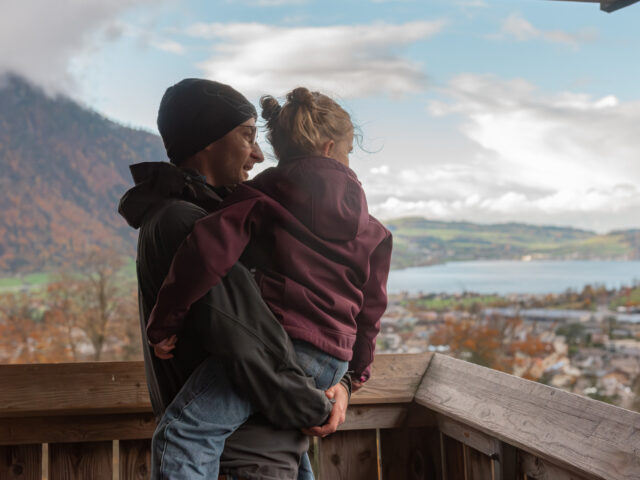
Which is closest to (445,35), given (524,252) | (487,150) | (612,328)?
(487,150)

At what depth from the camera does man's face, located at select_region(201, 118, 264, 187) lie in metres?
1.38

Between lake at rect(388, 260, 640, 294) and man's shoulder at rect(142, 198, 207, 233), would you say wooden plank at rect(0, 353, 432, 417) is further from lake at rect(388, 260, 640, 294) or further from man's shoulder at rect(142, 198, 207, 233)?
lake at rect(388, 260, 640, 294)

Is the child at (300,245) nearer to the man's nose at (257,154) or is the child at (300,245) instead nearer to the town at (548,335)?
the man's nose at (257,154)

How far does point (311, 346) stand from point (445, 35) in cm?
1245

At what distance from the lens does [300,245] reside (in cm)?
120

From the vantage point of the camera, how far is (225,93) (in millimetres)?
1384

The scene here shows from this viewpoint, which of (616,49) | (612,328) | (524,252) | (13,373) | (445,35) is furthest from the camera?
(616,49)

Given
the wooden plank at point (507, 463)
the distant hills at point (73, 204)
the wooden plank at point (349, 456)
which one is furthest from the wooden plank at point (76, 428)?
the distant hills at point (73, 204)

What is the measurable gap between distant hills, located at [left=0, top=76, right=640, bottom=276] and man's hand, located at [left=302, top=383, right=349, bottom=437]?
701cm

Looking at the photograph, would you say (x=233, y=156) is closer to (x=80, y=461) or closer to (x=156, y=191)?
(x=156, y=191)

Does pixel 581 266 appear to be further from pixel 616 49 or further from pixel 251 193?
pixel 251 193

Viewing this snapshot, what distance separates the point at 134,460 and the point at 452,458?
926mm

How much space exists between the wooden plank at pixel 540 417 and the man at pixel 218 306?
0.46m

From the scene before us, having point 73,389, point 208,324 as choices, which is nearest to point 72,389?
point 73,389
